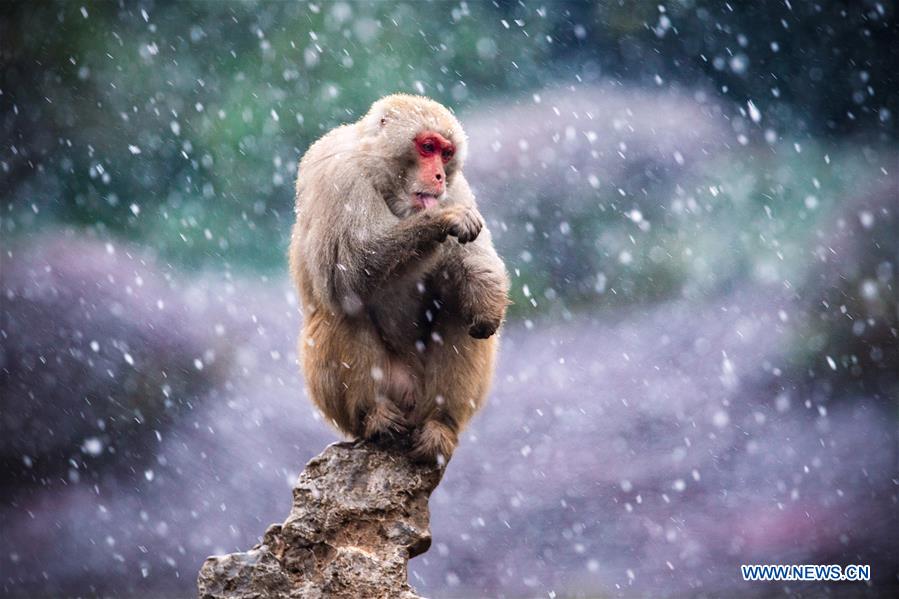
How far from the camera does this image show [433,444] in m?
4.71

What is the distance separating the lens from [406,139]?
4.59m

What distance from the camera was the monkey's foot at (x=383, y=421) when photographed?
471cm

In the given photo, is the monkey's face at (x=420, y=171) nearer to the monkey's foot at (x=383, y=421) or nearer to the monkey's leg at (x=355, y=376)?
the monkey's leg at (x=355, y=376)

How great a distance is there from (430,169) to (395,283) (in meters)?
0.57

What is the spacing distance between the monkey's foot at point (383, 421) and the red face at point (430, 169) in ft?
3.13

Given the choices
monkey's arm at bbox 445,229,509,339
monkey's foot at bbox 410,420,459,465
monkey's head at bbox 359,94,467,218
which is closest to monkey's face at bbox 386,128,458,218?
monkey's head at bbox 359,94,467,218

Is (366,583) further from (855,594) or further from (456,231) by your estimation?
(855,594)

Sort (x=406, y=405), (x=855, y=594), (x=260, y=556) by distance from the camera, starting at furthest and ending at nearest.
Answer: (x=855, y=594)
(x=406, y=405)
(x=260, y=556)

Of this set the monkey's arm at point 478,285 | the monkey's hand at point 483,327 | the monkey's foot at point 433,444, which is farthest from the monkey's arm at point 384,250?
the monkey's foot at point 433,444

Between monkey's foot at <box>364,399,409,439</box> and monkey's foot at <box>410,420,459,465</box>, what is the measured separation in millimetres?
103

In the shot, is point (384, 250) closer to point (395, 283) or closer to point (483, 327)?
point (395, 283)

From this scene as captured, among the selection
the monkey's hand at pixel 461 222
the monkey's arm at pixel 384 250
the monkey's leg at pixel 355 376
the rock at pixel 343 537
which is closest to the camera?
the monkey's hand at pixel 461 222

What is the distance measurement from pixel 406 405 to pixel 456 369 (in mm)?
301

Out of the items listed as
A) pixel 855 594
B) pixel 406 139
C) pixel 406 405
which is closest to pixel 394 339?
pixel 406 405
